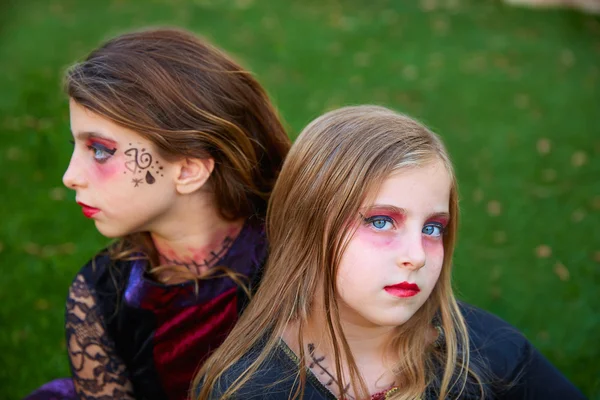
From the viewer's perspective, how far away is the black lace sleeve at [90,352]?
311 centimetres

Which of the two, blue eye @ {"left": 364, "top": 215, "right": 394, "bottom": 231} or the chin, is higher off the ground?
blue eye @ {"left": 364, "top": 215, "right": 394, "bottom": 231}

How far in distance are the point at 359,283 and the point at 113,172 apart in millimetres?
1113

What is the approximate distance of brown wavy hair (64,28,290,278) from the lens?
114 inches

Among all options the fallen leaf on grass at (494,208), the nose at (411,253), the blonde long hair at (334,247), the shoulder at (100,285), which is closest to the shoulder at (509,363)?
the blonde long hair at (334,247)

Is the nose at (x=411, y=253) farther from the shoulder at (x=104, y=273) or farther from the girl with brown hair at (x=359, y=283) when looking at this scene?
the shoulder at (x=104, y=273)

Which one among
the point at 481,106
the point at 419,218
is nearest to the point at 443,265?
the point at 419,218

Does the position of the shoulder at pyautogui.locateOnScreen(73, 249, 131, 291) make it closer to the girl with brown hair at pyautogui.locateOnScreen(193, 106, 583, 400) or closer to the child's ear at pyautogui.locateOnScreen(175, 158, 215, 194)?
the child's ear at pyautogui.locateOnScreen(175, 158, 215, 194)

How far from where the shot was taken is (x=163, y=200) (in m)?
2.99

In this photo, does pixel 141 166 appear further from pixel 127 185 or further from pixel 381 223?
pixel 381 223

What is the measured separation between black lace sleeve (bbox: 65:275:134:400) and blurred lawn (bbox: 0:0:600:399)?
88 centimetres

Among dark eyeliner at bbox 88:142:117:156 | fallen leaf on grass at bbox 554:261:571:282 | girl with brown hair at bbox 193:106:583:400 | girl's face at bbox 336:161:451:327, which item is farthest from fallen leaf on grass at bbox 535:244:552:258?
dark eyeliner at bbox 88:142:117:156

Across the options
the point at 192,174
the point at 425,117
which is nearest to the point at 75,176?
the point at 192,174

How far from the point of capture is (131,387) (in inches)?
127

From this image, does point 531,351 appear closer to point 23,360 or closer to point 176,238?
point 176,238
